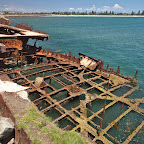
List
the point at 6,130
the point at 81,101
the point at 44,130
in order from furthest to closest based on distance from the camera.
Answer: the point at 81,101 < the point at 6,130 < the point at 44,130

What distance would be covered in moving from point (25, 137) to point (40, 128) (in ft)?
2.73

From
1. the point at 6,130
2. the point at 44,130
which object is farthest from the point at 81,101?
the point at 6,130

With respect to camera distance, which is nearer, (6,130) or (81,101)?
(6,130)

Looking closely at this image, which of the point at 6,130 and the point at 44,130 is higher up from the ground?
the point at 44,130

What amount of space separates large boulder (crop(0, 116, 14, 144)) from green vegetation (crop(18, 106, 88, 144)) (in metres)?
0.91

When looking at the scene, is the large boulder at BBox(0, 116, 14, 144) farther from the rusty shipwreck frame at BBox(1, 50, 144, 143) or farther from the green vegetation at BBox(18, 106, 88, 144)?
the rusty shipwreck frame at BBox(1, 50, 144, 143)

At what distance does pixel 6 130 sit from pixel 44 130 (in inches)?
97.7

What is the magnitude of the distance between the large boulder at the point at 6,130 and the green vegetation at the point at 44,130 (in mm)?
914

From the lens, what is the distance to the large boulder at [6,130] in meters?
7.48

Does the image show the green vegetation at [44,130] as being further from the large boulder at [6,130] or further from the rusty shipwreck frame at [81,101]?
the rusty shipwreck frame at [81,101]

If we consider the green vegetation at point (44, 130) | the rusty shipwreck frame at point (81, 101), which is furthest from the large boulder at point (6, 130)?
the rusty shipwreck frame at point (81, 101)

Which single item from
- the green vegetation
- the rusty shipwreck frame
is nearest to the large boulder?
the green vegetation

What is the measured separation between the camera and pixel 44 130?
6828mm

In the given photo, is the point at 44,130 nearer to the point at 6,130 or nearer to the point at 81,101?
the point at 6,130
